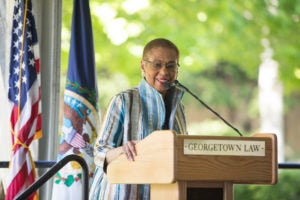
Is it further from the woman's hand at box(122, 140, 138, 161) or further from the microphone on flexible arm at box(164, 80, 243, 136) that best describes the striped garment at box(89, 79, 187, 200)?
the woman's hand at box(122, 140, 138, 161)

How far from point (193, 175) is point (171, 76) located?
974mm

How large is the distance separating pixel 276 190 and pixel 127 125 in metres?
8.76

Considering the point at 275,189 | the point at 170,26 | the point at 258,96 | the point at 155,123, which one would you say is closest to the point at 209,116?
the point at 258,96

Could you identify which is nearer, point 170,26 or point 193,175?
point 193,175

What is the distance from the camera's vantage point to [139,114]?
5.00 metres

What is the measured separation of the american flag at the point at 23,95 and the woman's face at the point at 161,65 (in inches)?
61.9

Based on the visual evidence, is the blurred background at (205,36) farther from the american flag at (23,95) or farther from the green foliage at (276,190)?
the american flag at (23,95)

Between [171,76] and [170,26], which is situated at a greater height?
[170,26]

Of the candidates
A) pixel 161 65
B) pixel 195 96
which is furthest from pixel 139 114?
pixel 195 96

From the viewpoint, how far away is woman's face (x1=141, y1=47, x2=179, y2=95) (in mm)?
4934

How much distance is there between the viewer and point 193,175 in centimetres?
413

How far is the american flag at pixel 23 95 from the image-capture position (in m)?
6.11

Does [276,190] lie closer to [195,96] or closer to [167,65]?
[167,65]

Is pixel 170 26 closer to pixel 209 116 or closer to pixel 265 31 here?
pixel 265 31
